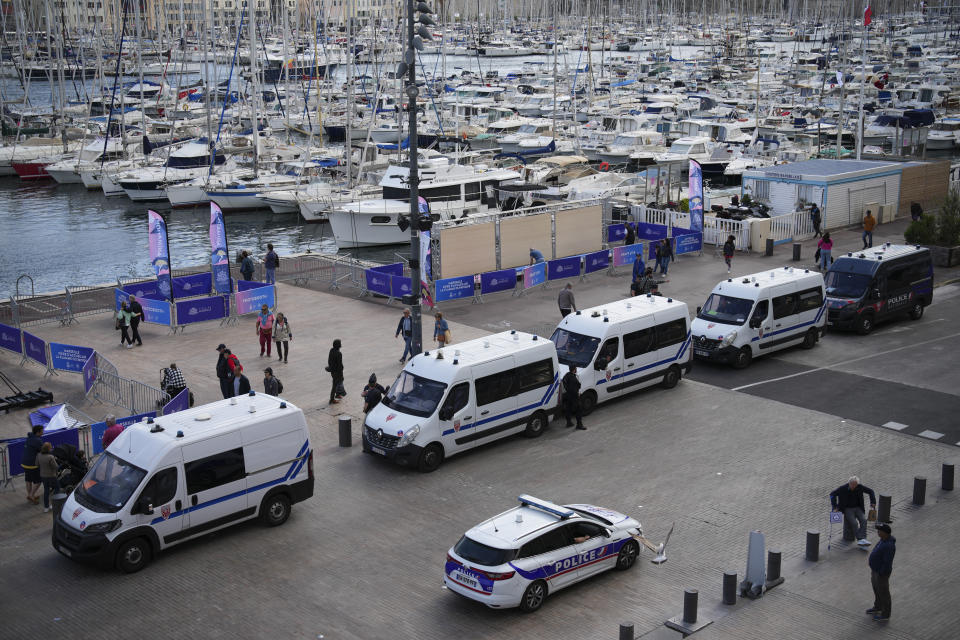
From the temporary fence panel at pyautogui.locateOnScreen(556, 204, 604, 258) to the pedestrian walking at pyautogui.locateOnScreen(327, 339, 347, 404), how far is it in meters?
15.5

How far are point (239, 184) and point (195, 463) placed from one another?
143ft

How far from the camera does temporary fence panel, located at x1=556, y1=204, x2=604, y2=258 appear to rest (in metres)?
36.5

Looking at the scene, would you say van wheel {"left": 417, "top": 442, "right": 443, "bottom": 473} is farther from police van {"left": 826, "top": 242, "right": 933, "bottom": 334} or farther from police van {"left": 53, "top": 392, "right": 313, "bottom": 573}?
police van {"left": 826, "top": 242, "right": 933, "bottom": 334}

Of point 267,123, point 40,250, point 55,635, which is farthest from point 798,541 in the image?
point 267,123

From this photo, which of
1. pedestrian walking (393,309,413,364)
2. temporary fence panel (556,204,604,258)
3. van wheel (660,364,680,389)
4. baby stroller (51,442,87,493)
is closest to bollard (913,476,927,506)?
van wheel (660,364,680,389)

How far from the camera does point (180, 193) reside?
57625mm

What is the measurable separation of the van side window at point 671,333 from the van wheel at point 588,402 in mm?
2225

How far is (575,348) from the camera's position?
2222 cm

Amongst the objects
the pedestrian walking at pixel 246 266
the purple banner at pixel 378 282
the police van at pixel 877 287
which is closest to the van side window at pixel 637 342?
the police van at pixel 877 287

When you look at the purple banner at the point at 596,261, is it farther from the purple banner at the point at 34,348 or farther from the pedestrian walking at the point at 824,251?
the purple banner at the point at 34,348

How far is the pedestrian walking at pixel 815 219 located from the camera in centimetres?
3866

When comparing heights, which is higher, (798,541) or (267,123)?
(267,123)

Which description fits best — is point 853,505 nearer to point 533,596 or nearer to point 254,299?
point 533,596

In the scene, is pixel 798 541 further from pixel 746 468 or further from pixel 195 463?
pixel 195 463
